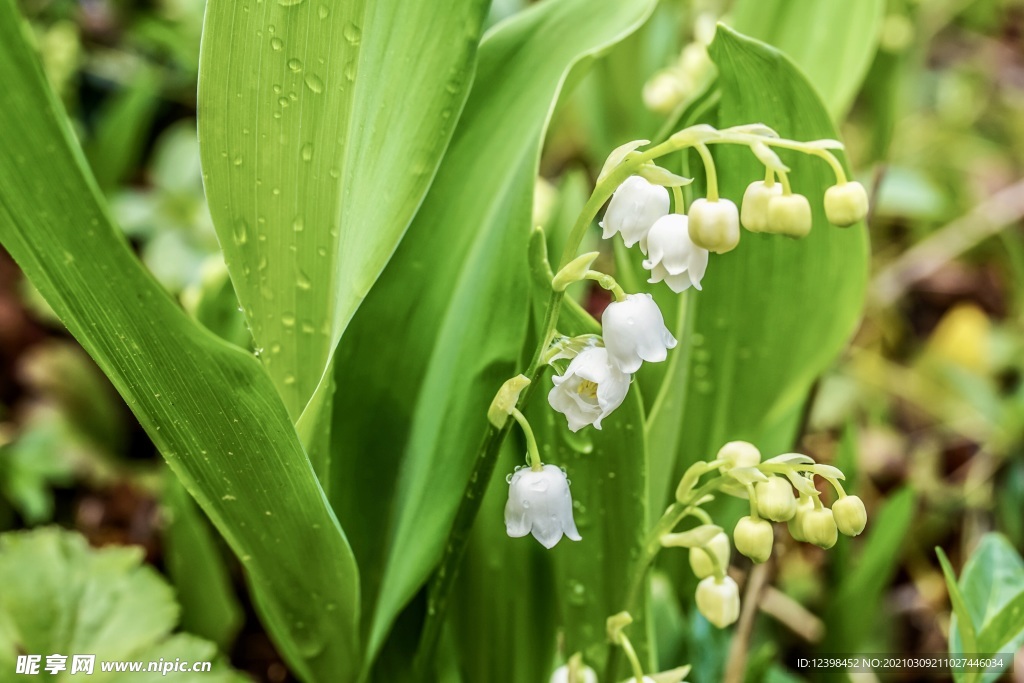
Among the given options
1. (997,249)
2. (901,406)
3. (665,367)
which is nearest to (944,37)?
(997,249)

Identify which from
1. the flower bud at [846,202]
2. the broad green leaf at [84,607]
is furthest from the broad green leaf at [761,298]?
the broad green leaf at [84,607]

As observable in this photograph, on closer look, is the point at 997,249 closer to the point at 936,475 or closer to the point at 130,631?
the point at 936,475

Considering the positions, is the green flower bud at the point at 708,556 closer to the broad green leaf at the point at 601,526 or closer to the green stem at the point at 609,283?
the broad green leaf at the point at 601,526

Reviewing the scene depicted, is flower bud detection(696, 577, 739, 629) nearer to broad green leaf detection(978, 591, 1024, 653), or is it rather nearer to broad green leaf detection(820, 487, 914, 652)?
broad green leaf detection(978, 591, 1024, 653)

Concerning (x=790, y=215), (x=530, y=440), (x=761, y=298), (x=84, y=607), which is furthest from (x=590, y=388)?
(x=84, y=607)

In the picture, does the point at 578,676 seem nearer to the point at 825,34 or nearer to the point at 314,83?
the point at 314,83
